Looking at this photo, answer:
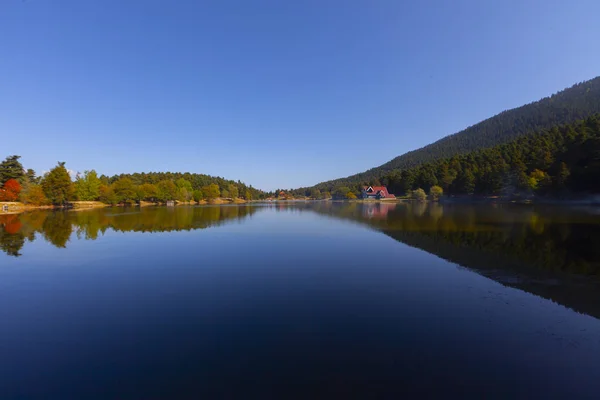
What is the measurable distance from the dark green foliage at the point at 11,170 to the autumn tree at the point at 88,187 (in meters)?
15.3

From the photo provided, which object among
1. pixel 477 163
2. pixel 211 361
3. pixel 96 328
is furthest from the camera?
pixel 477 163

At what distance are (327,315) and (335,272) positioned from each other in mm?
5261

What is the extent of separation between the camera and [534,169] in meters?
85.3

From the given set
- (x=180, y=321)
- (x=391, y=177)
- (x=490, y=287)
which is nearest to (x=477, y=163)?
(x=391, y=177)

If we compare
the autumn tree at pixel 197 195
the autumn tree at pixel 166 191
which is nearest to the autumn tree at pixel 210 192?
the autumn tree at pixel 197 195

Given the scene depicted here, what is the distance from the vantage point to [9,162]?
283 ft

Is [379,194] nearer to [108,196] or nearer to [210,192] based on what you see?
[210,192]

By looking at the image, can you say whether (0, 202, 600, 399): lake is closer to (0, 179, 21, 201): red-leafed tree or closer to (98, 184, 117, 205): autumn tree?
(0, 179, 21, 201): red-leafed tree

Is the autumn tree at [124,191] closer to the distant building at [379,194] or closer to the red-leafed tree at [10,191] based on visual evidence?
the red-leafed tree at [10,191]

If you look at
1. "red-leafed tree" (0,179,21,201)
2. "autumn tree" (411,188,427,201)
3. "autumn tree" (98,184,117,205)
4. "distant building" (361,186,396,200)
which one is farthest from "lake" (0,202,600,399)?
"distant building" (361,186,396,200)

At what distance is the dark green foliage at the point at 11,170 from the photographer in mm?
84062

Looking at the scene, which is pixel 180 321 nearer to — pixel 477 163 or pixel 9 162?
pixel 9 162

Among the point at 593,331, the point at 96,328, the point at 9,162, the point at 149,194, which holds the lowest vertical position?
the point at 593,331

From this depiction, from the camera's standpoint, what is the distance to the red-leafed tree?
264 ft
